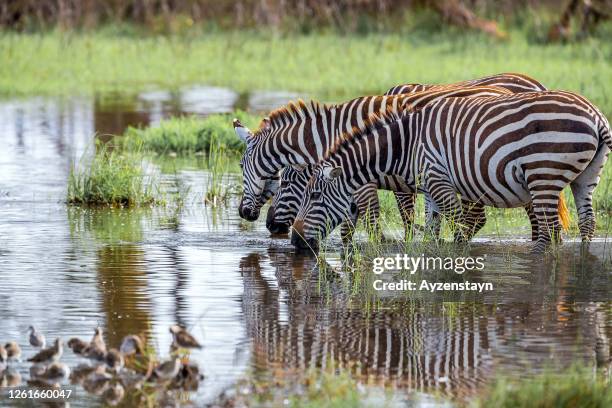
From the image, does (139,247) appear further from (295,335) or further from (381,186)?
(295,335)

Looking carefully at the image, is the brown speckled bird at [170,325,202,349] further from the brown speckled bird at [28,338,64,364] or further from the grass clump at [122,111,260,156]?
the grass clump at [122,111,260,156]

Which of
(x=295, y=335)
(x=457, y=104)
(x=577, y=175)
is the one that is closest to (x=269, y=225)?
(x=457, y=104)

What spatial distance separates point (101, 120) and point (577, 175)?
429 inches

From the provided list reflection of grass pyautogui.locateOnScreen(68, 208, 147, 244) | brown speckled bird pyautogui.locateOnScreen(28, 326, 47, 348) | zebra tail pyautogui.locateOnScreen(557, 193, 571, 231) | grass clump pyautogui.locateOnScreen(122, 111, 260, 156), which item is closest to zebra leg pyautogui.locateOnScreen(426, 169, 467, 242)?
zebra tail pyautogui.locateOnScreen(557, 193, 571, 231)

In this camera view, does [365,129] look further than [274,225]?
No

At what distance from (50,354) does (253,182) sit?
4622mm

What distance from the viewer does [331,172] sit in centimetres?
1005

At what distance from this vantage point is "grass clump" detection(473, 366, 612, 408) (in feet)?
20.2

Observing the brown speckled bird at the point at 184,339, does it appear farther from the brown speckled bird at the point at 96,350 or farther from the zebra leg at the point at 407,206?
the zebra leg at the point at 407,206

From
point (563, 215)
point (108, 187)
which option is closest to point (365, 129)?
point (563, 215)

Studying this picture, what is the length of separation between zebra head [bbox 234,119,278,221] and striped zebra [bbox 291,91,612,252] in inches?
37.8

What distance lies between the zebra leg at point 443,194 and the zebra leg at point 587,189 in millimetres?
871

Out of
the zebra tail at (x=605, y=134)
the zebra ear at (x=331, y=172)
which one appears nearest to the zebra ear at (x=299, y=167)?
the zebra ear at (x=331, y=172)

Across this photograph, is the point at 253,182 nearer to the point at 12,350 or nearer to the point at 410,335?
the point at 410,335
